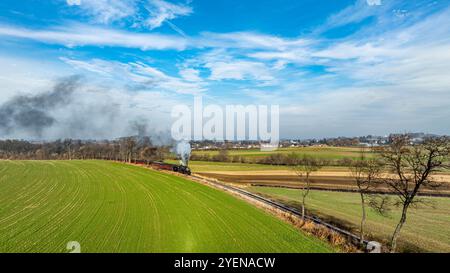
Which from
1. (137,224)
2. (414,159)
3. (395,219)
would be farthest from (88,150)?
(414,159)

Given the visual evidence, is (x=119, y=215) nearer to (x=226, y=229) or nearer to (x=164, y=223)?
(x=164, y=223)

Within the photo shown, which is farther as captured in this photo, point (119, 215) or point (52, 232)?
point (119, 215)

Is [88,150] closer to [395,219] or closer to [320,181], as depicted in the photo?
[320,181]

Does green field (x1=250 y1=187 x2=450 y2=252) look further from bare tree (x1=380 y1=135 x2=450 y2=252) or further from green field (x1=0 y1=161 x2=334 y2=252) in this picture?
green field (x1=0 y1=161 x2=334 y2=252)

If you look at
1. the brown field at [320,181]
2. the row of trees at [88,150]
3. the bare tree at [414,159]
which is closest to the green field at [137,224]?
the bare tree at [414,159]

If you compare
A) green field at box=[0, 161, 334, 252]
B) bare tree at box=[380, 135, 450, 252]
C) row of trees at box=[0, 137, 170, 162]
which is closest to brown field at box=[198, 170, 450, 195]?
green field at box=[0, 161, 334, 252]
